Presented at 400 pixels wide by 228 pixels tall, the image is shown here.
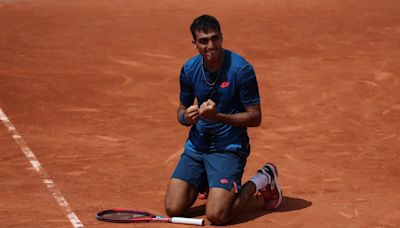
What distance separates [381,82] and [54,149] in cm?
540

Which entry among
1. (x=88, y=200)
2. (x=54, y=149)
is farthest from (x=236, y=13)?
(x=88, y=200)

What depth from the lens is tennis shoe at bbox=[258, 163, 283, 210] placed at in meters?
9.11

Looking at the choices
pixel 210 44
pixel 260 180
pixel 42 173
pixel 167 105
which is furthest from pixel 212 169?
pixel 167 105

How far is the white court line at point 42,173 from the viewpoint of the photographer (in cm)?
891

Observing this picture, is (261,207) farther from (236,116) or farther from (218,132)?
(236,116)

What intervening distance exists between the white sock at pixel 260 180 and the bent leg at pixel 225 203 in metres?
0.04

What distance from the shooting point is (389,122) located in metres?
12.5

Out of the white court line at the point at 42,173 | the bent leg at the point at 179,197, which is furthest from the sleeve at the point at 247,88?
the white court line at the point at 42,173

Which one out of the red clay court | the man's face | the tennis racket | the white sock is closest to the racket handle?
the tennis racket

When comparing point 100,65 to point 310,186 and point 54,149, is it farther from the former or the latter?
point 310,186

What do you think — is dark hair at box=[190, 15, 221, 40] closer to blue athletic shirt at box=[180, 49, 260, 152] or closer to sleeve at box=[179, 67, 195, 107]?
blue athletic shirt at box=[180, 49, 260, 152]

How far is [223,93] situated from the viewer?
895 centimetres

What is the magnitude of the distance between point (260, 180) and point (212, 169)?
47cm

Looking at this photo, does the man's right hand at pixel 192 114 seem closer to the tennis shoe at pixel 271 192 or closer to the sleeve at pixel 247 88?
the sleeve at pixel 247 88
